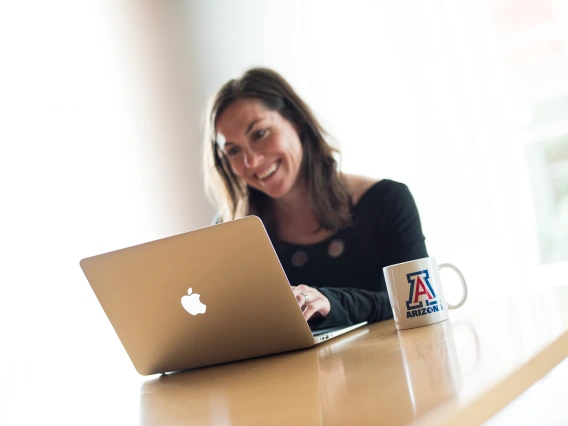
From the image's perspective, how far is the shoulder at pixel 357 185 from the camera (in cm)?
197

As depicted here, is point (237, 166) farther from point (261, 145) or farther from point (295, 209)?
point (295, 209)

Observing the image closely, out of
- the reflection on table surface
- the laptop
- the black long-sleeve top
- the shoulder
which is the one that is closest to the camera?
the reflection on table surface

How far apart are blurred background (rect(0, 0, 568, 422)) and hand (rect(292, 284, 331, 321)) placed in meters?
1.66

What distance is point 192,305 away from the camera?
95 centimetres

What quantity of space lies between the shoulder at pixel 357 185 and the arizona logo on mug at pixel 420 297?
1.00 meters

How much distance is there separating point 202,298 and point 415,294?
309 millimetres

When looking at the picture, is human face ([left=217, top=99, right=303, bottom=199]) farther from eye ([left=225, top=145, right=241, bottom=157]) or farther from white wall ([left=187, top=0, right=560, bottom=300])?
white wall ([left=187, top=0, right=560, bottom=300])

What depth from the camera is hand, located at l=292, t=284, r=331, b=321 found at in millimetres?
1072

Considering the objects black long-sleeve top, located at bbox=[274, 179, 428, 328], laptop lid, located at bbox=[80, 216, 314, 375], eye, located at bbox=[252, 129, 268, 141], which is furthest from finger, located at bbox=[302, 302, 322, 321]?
eye, located at bbox=[252, 129, 268, 141]

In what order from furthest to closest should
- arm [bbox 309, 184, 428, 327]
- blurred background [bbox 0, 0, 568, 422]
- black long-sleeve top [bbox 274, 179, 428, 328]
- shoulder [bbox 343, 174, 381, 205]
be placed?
blurred background [bbox 0, 0, 568, 422] → shoulder [bbox 343, 174, 381, 205] → black long-sleeve top [bbox 274, 179, 428, 328] → arm [bbox 309, 184, 428, 327]

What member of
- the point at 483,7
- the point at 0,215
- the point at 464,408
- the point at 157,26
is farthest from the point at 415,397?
the point at 157,26

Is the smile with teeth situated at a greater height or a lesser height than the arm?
greater

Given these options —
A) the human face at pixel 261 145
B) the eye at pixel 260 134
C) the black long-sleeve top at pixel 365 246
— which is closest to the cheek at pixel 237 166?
the human face at pixel 261 145

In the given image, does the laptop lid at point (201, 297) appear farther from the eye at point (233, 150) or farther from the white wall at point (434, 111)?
the white wall at point (434, 111)
